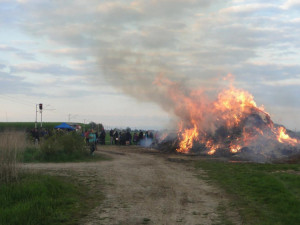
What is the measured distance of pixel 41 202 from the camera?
27.2 ft

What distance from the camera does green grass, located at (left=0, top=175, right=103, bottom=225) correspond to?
286 inches

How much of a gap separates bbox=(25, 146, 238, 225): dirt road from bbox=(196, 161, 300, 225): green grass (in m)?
0.67

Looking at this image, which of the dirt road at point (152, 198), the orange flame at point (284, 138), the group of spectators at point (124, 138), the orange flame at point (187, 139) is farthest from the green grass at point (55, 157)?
the orange flame at point (284, 138)

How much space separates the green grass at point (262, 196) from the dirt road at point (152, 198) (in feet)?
2.21

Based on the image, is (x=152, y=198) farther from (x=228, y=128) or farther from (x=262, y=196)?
(x=228, y=128)

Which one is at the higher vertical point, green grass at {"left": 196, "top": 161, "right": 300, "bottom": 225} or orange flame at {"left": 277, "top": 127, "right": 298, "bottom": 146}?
orange flame at {"left": 277, "top": 127, "right": 298, "bottom": 146}

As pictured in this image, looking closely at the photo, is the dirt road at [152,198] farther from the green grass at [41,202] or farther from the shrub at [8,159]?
the shrub at [8,159]

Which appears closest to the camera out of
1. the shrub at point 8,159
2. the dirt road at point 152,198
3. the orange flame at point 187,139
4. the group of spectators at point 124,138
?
the dirt road at point 152,198

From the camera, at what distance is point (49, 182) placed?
10164 mm

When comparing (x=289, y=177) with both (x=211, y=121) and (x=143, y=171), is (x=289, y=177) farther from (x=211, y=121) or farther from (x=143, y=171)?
(x=211, y=121)

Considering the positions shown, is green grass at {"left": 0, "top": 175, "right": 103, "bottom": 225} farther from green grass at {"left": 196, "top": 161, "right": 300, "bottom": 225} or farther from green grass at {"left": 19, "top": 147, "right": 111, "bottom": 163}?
green grass at {"left": 19, "top": 147, "right": 111, "bottom": 163}

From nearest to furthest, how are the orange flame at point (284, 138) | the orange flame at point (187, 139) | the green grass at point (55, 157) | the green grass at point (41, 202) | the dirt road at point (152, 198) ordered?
the green grass at point (41, 202), the dirt road at point (152, 198), the green grass at point (55, 157), the orange flame at point (284, 138), the orange flame at point (187, 139)

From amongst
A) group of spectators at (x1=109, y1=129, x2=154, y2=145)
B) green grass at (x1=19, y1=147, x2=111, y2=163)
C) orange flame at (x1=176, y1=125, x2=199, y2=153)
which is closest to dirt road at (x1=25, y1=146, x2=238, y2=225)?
green grass at (x1=19, y1=147, x2=111, y2=163)

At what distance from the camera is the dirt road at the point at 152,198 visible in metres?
7.59
